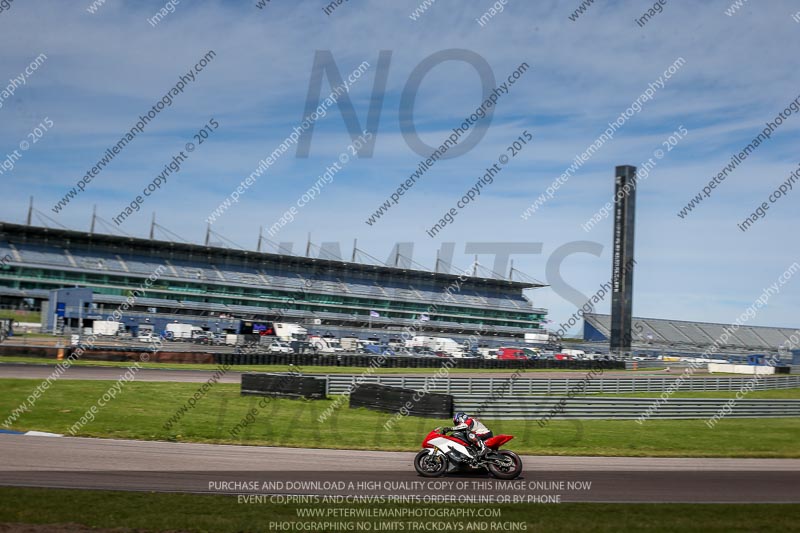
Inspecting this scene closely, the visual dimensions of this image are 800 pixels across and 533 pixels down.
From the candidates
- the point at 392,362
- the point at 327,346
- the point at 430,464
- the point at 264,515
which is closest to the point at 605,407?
the point at 430,464

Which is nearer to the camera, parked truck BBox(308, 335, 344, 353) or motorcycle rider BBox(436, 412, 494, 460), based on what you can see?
motorcycle rider BBox(436, 412, 494, 460)

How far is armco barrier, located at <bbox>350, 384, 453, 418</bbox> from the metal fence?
2.28 m

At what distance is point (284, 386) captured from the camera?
84.6 ft

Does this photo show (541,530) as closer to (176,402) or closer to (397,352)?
(176,402)

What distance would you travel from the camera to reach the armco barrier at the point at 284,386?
83.8 feet

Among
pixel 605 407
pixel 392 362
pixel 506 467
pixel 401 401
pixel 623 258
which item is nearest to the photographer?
pixel 506 467

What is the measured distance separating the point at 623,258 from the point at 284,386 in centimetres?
6243

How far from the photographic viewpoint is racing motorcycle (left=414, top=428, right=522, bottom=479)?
1336 cm

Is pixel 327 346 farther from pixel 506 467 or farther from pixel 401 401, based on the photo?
pixel 506 467

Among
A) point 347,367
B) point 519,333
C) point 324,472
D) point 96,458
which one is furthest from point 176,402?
point 519,333

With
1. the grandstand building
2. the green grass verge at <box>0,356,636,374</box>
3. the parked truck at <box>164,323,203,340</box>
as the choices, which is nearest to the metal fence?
the green grass verge at <box>0,356,636,374</box>

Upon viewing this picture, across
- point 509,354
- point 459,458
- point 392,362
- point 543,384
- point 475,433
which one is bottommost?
point 459,458

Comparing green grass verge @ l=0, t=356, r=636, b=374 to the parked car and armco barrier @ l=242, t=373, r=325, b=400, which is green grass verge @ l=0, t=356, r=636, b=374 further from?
armco barrier @ l=242, t=373, r=325, b=400

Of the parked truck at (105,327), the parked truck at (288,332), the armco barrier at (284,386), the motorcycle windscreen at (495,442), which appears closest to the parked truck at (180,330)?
the parked truck at (105,327)
